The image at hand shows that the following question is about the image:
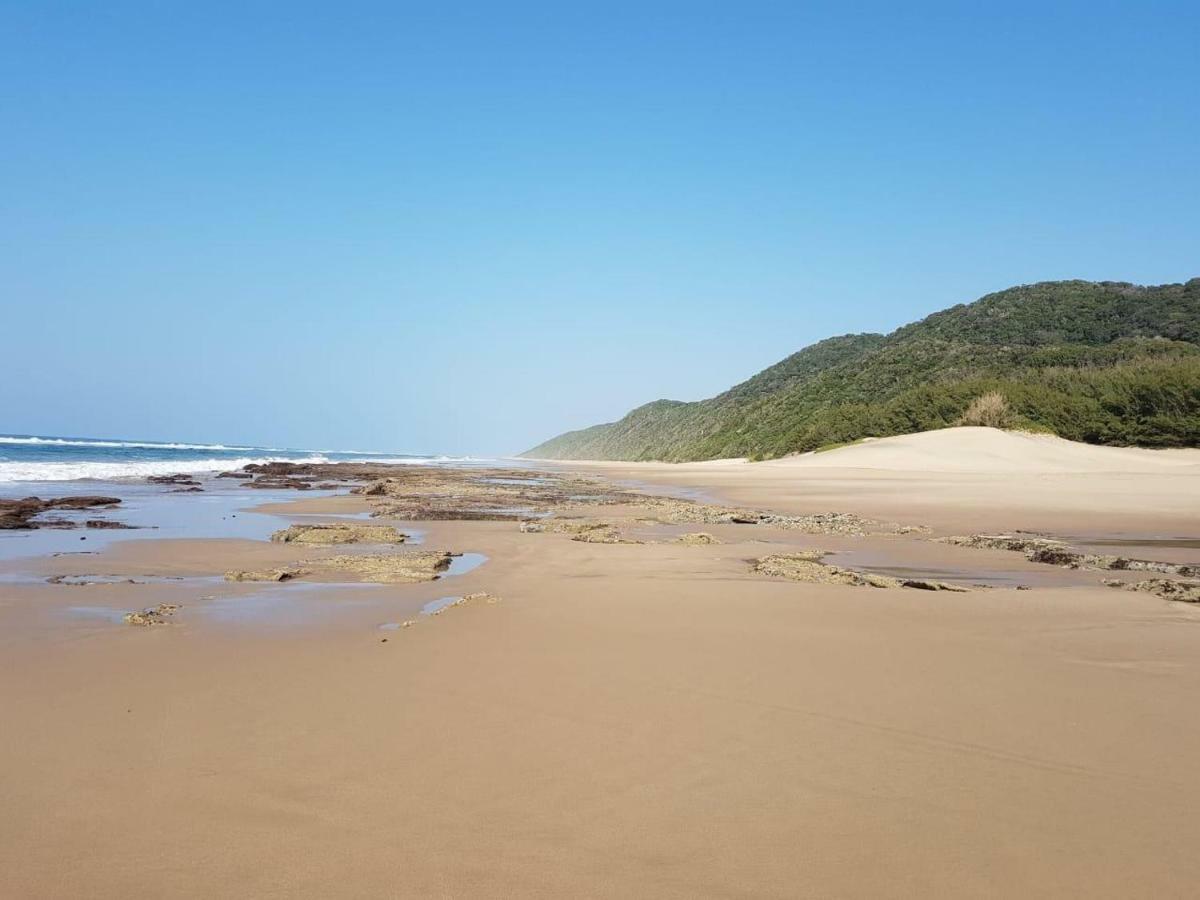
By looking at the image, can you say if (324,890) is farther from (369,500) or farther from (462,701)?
(369,500)

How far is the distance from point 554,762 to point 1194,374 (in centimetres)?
4787

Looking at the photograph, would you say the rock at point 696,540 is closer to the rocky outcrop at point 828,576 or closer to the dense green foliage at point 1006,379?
the rocky outcrop at point 828,576

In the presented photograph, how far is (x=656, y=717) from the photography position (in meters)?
3.95

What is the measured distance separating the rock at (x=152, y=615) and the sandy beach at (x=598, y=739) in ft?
0.46

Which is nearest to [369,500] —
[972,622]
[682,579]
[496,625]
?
[682,579]

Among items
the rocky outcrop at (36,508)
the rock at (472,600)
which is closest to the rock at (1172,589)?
the rock at (472,600)

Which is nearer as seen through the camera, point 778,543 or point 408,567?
point 408,567

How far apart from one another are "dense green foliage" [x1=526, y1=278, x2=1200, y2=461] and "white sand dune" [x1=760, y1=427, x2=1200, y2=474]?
118 inches

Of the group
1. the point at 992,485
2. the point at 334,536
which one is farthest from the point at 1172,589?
the point at 992,485

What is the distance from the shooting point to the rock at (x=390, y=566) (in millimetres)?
8080

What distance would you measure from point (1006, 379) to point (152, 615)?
58.9 m

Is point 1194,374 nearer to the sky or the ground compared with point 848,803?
nearer to the sky

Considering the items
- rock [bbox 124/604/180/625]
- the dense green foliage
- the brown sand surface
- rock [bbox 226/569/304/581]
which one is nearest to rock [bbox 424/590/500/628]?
rock [bbox 124/604/180/625]

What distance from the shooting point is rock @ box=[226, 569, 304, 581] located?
7961 millimetres
